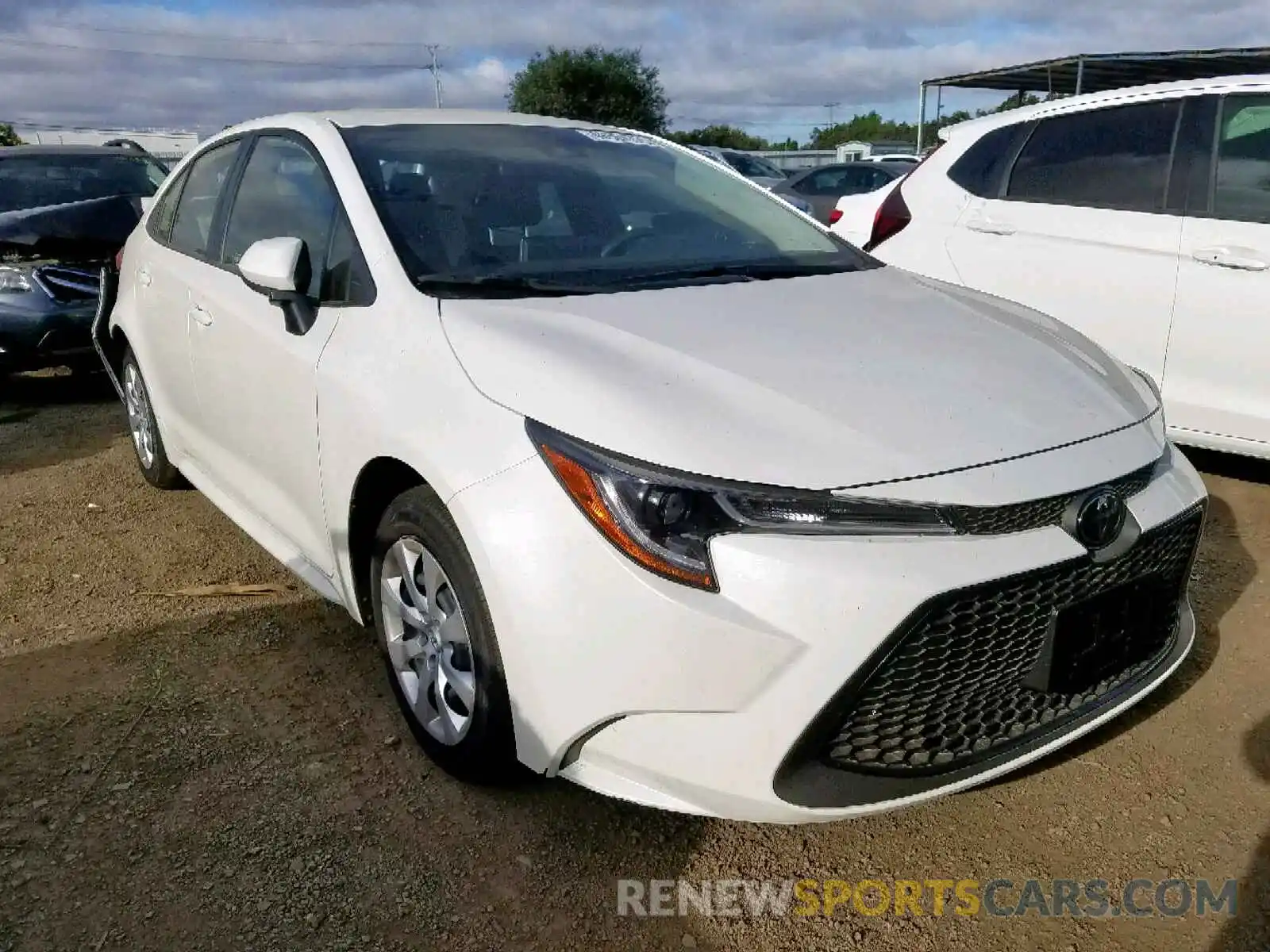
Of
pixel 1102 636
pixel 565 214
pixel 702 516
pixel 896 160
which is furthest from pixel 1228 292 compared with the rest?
pixel 896 160

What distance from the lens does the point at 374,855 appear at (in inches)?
89.4

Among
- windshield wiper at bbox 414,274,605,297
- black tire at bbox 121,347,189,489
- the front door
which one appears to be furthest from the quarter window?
windshield wiper at bbox 414,274,605,297

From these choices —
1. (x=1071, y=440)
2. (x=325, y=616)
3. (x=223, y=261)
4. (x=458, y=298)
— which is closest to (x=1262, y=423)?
(x=1071, y=440)

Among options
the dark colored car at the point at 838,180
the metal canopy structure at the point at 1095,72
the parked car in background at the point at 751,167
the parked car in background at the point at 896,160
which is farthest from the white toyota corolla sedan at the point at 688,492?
the parked car in background at the point at 751,167

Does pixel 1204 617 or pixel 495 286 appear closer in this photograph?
pixel 495 286

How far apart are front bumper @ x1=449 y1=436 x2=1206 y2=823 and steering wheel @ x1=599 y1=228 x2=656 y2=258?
1.05m

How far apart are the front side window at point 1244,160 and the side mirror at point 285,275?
3.41 m

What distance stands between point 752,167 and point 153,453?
61.3 ft

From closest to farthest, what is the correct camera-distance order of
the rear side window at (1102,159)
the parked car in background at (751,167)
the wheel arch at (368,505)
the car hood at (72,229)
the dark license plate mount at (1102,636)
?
1. the dark license plate mount at (1102,636)
2. the wheel arch at (368,505)
3. the rear side window at (1102,159)
4. the car hood at (72,229)
5. the parked car in background at (751,167)

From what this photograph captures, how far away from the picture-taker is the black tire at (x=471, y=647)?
2.14 meters

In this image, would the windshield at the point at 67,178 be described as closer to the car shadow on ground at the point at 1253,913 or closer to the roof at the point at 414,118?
the roof at the point at 414,118

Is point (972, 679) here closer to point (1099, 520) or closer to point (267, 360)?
point (1099, 520)

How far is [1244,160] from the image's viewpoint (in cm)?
402

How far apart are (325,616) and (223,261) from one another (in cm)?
121
